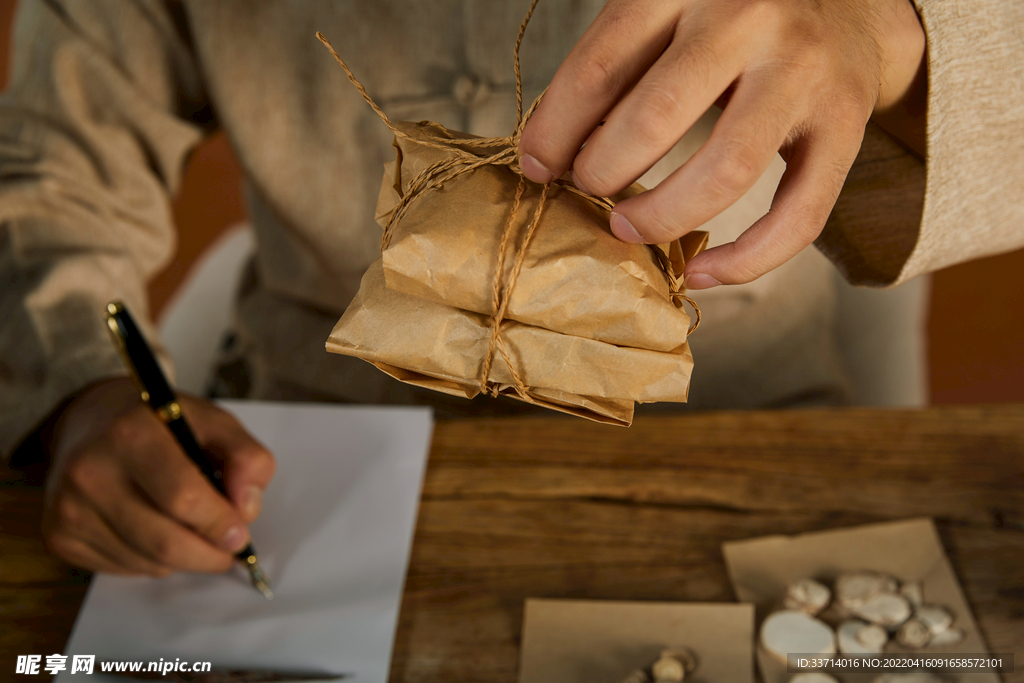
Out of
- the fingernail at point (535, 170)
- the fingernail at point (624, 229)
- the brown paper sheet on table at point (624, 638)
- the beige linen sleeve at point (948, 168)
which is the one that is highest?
the beige linen sleeve at point (948, 168)

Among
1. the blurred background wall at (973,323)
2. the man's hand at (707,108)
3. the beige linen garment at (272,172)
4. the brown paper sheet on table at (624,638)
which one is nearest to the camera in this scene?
the man's hand at (707,108)

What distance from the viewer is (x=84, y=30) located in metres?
0.67

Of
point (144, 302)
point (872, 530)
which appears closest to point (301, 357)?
point (144, 302)

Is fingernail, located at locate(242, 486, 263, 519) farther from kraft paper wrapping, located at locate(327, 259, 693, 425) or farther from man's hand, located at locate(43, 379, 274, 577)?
kraft paper wrapping, located at locate(327, 259, 693, 425)

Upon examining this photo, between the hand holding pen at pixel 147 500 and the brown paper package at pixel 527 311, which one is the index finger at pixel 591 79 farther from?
the hand holding pen at pixel 147 500

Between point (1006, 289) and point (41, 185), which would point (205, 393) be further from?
point (1006, 289)

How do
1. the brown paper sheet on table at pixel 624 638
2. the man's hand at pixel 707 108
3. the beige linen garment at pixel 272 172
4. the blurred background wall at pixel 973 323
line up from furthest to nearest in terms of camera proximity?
the blurred background wall at pixel 973 323 < the beige linen garment at pixel 272 172 < the brown paper sheet on table at pixel 624 638 < the man's hand at pixel 707 108

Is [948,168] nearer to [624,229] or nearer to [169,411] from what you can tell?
[624,229]

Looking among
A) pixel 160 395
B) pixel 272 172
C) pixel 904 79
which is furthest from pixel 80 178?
pixel 904 79

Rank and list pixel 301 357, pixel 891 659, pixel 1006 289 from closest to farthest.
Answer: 1. pixel 891 659
2. pixel 301 357
3. pixel 1006 289

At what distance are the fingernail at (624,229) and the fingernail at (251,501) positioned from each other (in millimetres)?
356

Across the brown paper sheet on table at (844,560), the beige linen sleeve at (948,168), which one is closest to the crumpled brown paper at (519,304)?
the beige linen sleeve at (948,168)

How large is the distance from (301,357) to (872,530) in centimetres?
55

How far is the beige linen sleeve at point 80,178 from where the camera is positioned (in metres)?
0.57
